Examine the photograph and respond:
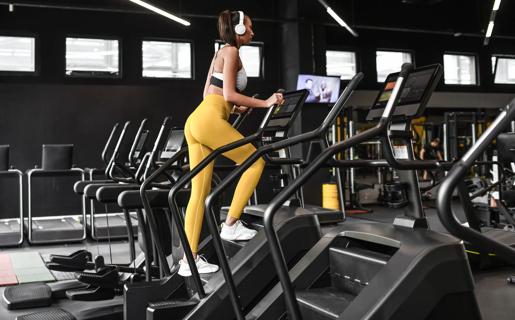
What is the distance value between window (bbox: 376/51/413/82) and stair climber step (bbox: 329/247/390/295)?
999cm

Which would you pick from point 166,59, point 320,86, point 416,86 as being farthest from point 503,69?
point 416,86

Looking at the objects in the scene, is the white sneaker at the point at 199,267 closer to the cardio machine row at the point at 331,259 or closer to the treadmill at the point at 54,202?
the cardio machine row at the point at 331,259

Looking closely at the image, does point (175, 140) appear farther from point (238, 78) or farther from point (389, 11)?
point (389, 11)

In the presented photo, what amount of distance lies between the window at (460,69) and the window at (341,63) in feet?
7.56

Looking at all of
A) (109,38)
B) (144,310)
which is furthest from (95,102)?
(144,310)

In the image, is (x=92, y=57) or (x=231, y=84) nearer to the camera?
(x=231, y=84)

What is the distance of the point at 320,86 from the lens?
9.65 metres

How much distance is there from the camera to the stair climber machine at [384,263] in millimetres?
1816

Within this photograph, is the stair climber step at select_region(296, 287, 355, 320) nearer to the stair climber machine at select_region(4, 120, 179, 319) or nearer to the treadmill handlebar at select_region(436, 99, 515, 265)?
the treadmill handlebar at select_region(436, 99, 515, 265)

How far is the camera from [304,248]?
110 inches

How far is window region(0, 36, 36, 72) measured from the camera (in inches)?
354

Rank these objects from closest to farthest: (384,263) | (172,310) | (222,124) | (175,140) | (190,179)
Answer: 1. (384,263)
2. (190,179)
3. (172,310)
4. (222,124)
5. (175,140)

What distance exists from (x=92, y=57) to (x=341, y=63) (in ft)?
16.8

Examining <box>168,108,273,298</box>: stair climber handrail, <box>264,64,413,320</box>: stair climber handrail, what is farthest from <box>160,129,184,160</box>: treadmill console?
<box>264,64,413,320</box>: stair climber handrail
